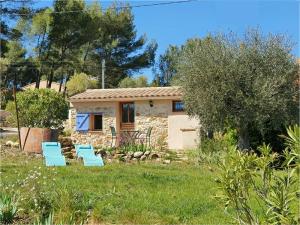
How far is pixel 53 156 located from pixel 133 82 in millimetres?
27640

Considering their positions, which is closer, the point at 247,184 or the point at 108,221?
the point at 247,184

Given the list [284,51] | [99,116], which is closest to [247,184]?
[284,51]

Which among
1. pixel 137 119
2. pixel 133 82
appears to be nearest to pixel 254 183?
pixel 137 119

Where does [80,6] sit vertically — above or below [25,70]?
above

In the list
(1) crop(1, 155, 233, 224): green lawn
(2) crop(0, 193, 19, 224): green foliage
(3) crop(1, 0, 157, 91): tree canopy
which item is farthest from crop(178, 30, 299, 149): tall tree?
(3) crop(1, 0, 157, 91): tree canopy

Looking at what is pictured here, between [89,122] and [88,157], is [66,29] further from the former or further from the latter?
[88,157]

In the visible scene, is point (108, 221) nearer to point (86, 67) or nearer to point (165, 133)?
point (165, 133)

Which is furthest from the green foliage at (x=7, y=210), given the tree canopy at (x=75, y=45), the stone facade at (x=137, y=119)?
the tree canopy at (x=75, y=45)

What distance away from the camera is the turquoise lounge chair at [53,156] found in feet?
40.7

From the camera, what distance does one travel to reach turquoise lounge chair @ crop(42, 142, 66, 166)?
12.4m

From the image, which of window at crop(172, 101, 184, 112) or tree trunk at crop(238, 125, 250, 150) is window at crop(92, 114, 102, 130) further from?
tree trunk at crop(238, 125, 250, 150)

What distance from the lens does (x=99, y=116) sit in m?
24.7

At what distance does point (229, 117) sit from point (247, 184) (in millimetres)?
12763

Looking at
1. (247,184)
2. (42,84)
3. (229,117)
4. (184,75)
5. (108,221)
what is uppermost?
(42,84)
